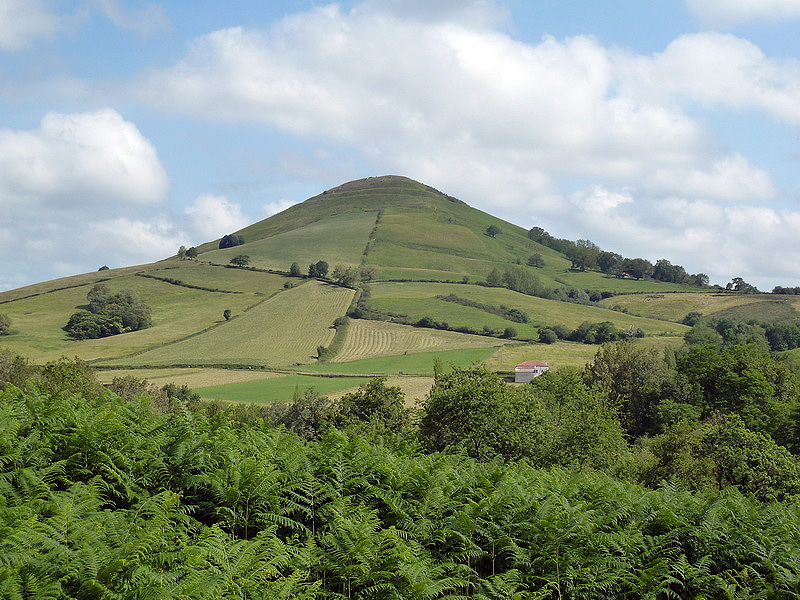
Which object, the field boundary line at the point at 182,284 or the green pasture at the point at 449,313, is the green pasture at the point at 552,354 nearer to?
the green pasture at the point at 449,313

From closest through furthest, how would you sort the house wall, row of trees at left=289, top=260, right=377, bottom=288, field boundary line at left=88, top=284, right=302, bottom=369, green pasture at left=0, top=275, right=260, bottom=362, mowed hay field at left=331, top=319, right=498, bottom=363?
the house wall < field boundary line at left=88, top=284, right=302, bottom=369 < mowed hay field at left=331, top=319, right=498, bottom=363 < green pasture at left=0, top=275, right=260, bottom=362 < row of trees at left=289, top=260, right=377, bottom=288

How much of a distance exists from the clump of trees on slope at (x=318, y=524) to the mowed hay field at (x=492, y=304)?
117 m

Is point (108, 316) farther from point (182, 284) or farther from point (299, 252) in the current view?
point (299, 252)

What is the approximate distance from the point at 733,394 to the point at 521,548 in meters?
70.5

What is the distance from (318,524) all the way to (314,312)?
393 feet

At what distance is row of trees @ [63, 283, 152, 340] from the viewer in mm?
123500

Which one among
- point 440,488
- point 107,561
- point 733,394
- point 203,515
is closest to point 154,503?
point 203,515

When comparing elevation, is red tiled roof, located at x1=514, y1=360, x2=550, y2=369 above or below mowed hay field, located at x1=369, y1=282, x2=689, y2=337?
below

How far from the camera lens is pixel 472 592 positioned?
11.0 m

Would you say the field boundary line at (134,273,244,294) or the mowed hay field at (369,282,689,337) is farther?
the field boundary line at (134,273,244,294)

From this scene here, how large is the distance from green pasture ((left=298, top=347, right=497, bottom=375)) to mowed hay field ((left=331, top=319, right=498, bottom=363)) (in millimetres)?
2912

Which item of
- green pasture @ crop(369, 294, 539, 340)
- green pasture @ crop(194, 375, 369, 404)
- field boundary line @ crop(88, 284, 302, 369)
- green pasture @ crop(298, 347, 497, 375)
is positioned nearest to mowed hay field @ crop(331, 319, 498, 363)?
green pasture @ crop(298, 347, 497, 375)

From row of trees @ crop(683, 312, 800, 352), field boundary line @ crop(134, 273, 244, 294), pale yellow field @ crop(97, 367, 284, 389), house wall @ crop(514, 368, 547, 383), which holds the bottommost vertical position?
house wall @ crop(514, 368, 547, 383)

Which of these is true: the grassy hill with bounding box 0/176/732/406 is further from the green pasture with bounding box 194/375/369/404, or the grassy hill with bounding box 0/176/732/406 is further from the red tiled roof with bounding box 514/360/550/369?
the red tiled roof with bounding box 514/360/550/369
